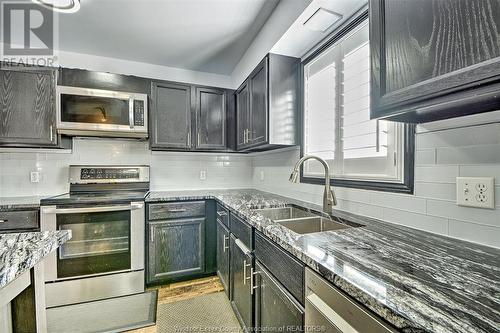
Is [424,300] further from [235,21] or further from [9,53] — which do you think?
[9,53]

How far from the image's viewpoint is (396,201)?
1.18 meters

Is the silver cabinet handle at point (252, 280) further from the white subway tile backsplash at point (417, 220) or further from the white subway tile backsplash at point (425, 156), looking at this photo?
the white subway tile backsplash at point (425, 156)

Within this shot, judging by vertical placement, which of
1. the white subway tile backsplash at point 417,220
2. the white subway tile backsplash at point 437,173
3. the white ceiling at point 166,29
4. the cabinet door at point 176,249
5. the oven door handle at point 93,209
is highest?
the white ceiling at point 166,29

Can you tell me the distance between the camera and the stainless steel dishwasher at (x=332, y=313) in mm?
574

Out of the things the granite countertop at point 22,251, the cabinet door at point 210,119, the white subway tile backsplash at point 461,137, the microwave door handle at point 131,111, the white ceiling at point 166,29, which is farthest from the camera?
the cabinet door at point 210,119

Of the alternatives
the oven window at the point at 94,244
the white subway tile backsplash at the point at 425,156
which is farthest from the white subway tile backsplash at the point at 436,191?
the oven window at the point at 94,244

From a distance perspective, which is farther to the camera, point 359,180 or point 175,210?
point 175,210

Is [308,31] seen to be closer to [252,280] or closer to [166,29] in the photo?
[166,29]

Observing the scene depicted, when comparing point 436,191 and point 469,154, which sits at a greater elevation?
point 469,154

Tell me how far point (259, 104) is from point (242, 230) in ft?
3.74

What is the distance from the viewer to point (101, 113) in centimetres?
225

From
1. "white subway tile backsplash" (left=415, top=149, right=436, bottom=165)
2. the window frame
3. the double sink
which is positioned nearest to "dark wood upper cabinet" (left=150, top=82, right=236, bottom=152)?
the window frame

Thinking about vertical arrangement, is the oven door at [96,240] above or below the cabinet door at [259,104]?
below

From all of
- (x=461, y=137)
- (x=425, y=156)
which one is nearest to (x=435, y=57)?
(x=461, y=137)
